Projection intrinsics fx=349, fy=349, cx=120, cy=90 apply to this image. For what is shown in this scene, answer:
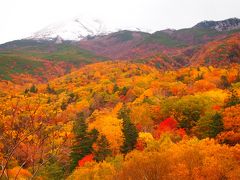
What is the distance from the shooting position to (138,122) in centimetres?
8444

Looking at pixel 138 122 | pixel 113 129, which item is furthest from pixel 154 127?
pixel 113 129

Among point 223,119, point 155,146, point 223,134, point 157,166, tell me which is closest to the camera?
point 157,166

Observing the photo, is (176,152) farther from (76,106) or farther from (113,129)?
(76,106)

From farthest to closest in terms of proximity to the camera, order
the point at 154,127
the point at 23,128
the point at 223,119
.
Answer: the point at 154,127, the point at 223,119, the point at 23,128

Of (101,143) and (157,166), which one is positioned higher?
(157,166)

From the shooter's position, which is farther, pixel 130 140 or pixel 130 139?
pixel 130 139

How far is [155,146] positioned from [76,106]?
91943mm

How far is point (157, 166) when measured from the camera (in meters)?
37.0

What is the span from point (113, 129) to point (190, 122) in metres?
17.6

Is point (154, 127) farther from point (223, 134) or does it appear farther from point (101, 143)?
point (223, 134)

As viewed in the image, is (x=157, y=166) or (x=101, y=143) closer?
(x=157, y=166)

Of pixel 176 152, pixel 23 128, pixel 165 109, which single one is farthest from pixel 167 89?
pixel 23 128

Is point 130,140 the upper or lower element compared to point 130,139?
lower

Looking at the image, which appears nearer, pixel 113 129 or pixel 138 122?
pixel 113 129
